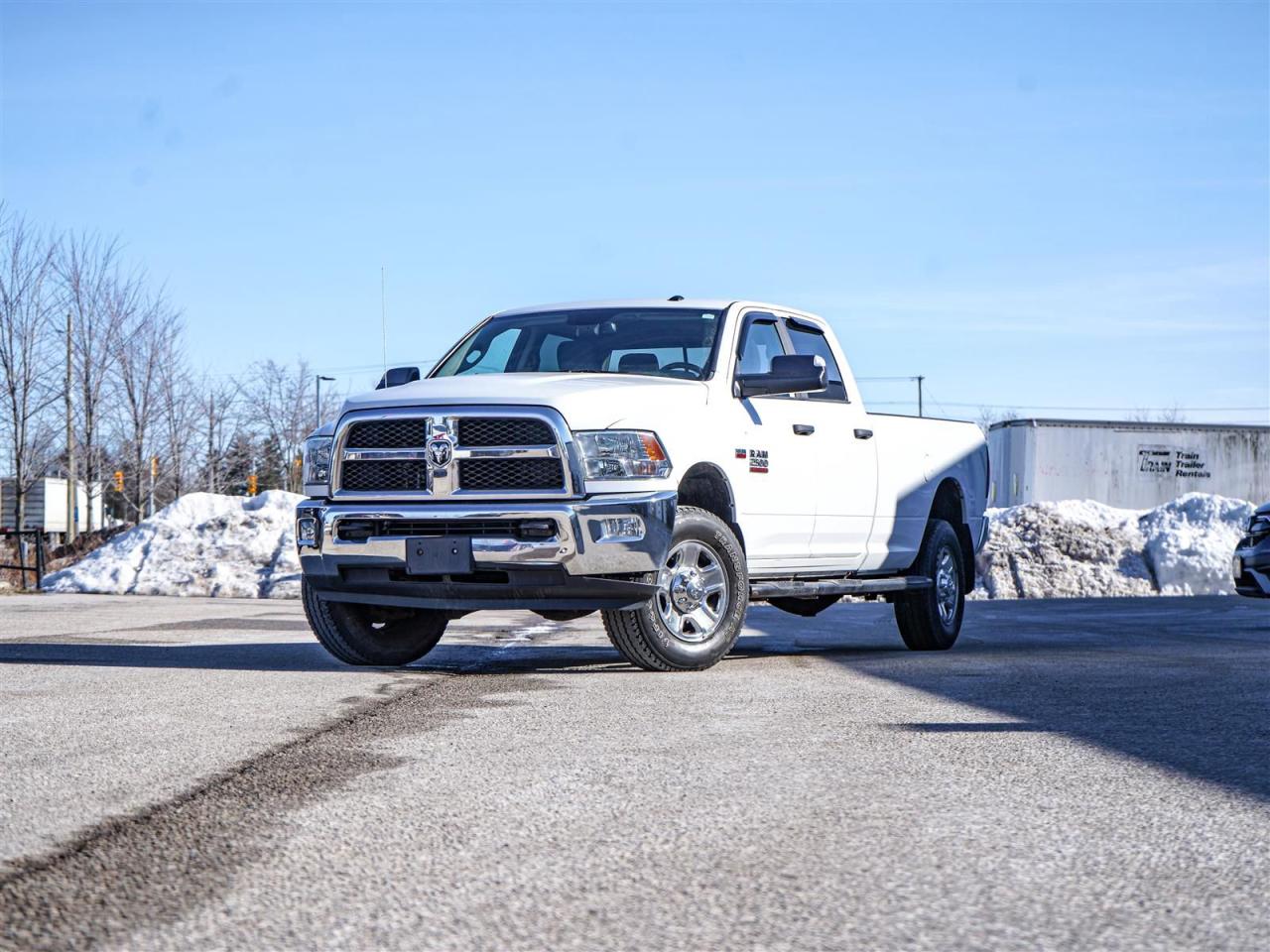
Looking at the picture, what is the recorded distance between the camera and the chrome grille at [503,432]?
7.98 m

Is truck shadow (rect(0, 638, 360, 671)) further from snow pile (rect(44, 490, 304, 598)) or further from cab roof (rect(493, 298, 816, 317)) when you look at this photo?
snow pile (rect(44, 490, 304, 598))

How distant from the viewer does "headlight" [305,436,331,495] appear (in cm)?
861

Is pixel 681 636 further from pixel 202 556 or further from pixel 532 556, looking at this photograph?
pixel 202 556

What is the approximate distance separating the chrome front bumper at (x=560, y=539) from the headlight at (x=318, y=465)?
0.39 m

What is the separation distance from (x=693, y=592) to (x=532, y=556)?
104 cm

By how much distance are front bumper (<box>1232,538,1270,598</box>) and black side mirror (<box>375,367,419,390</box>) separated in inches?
322

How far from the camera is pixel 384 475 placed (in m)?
8.38

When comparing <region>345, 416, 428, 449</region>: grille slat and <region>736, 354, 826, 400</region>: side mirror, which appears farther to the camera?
<region>736, 354, 826, 400</region>: side mirror

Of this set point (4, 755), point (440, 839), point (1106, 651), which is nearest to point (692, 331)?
point (1106, 651)

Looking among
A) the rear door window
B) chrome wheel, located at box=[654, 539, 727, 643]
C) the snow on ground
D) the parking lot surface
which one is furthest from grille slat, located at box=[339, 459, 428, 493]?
the snow on ground

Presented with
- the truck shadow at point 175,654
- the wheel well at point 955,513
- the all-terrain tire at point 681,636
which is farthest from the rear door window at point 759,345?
the truck shadow at point 175,654

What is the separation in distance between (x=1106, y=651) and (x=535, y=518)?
4752 mm

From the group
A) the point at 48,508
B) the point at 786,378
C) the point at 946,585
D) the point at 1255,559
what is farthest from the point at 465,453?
the point at 48,508

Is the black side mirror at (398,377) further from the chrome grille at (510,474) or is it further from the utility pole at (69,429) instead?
the utility pole at (69,429)
